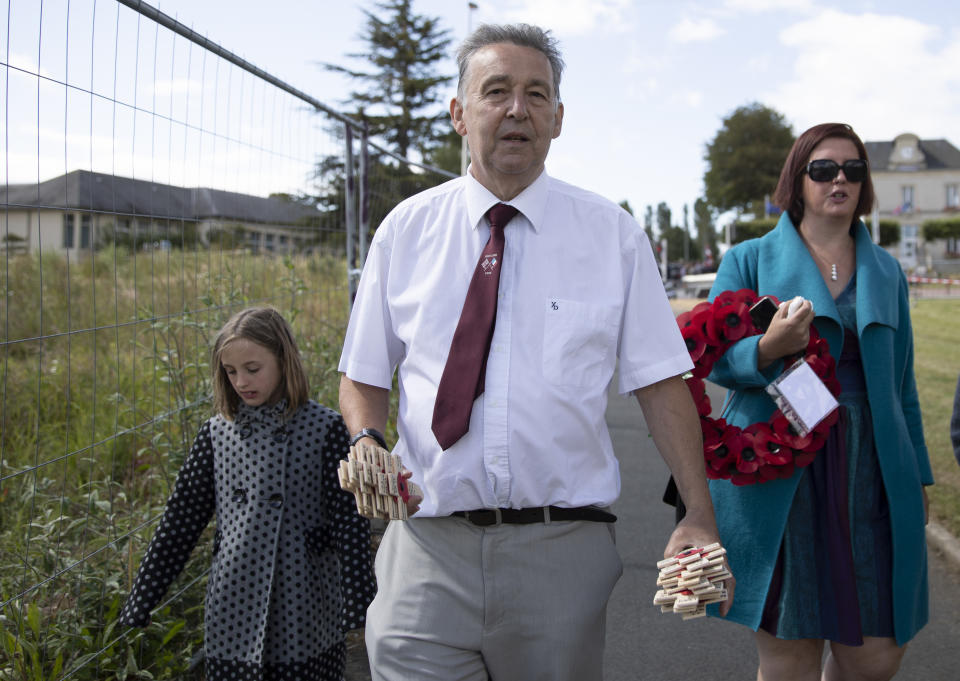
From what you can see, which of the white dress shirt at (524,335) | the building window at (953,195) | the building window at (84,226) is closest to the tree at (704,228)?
the building window at (953,195)

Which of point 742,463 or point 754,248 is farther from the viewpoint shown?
point 754,248

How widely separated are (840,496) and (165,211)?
3226 millimetres

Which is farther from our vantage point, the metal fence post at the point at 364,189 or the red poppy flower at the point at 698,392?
the metal fence post at the point at 364,189

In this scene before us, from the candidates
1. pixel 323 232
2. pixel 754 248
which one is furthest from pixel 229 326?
pixel 323 232

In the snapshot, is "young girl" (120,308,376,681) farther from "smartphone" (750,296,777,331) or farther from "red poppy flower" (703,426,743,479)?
"smartphone" (750,296,777,331)

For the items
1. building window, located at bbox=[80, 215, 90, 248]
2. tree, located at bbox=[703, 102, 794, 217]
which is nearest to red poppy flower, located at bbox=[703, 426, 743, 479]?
building window, located at bbox=[80, 215, 90, 248]

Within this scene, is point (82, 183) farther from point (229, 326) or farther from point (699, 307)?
point (699, 307)

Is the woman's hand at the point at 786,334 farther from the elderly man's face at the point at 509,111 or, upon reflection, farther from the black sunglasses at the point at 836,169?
the elderly man's face at the point at 509,111

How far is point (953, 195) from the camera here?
8475cm

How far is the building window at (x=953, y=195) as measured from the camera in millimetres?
84438

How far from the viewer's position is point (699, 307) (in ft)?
10.3

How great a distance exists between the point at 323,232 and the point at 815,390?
4.15 metres

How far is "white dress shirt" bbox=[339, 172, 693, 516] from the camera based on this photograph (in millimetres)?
2168

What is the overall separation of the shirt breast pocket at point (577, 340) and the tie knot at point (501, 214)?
0.24 m
